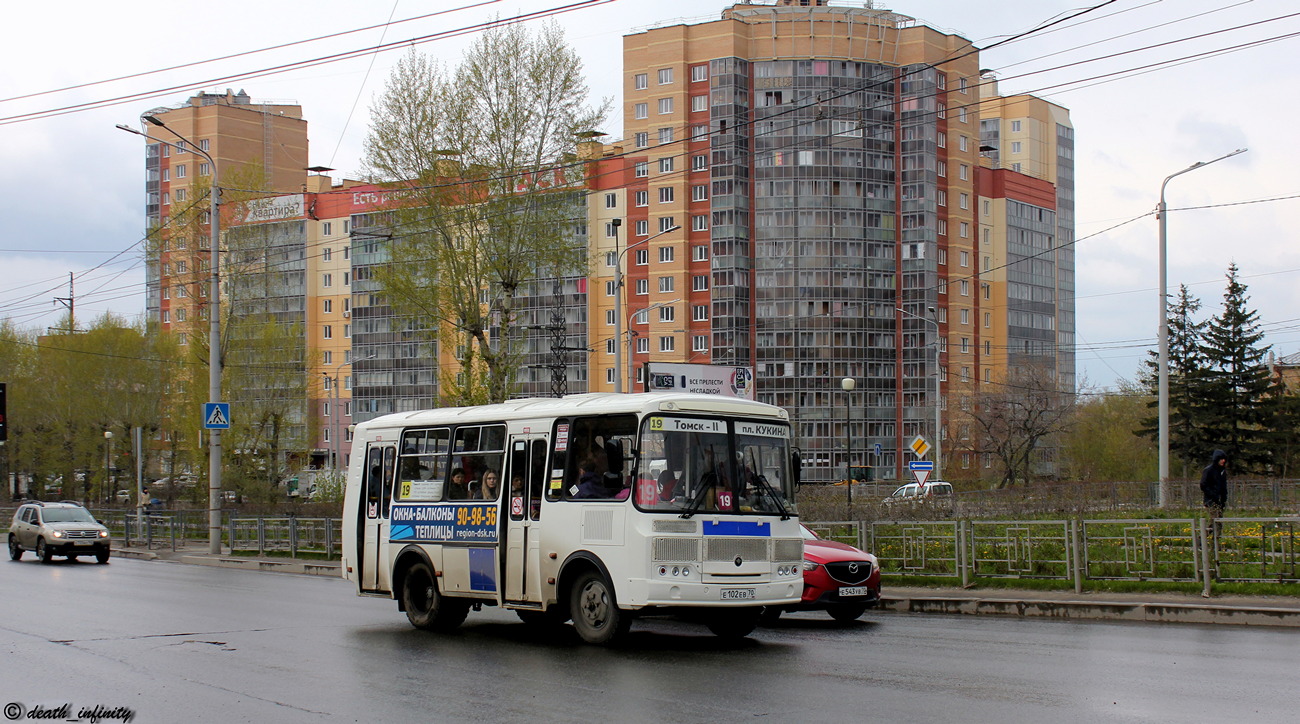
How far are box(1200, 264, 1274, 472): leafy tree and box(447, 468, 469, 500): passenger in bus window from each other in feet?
192

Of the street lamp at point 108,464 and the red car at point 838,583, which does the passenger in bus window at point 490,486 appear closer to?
the red car at point 838,583

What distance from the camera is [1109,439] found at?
273 ft

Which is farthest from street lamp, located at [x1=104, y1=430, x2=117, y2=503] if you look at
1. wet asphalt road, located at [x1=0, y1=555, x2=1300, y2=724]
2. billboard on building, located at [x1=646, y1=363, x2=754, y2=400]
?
wet asphalt road, located at [x1=0, y1=555, x2=1300, y2=724]

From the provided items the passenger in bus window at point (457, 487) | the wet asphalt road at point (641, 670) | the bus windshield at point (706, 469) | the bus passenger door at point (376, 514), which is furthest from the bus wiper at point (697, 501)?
the bus passenger door at point (376, 514)

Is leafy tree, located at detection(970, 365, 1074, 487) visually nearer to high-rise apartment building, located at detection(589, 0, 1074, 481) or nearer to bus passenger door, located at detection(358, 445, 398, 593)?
high-rise apartment building, located at detection(589, 0, 1074, 481)

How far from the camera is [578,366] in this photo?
9819cm

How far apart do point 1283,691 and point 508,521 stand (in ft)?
28.0

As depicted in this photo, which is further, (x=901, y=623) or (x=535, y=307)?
(x=535, y=307)

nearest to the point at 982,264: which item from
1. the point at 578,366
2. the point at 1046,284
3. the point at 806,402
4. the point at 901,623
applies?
the point at 1046,284

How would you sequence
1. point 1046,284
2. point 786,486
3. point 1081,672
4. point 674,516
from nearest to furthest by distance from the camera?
point 1081,672 < point 674,516 < point 786,486 < point 1046,284

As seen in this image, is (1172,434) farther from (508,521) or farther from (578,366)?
(508,521)

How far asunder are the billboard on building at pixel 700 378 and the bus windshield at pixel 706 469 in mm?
15340

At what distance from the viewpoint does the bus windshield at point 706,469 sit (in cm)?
1373

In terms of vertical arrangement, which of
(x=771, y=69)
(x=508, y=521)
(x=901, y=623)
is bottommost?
(x=901, y=623)
